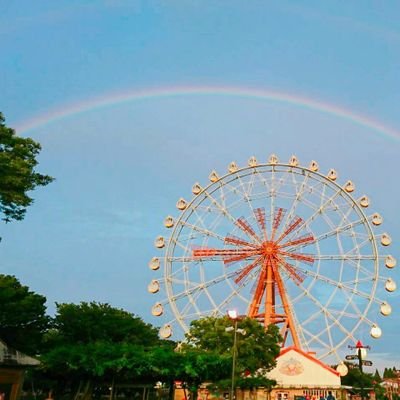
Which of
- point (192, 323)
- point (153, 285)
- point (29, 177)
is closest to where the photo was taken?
point (29, 177)

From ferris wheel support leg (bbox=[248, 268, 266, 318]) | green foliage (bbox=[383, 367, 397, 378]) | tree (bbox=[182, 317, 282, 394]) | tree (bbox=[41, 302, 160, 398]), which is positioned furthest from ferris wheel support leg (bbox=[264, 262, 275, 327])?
green foliage (bbox=[383, 367, 397, 378])

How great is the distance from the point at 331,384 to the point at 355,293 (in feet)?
25.0

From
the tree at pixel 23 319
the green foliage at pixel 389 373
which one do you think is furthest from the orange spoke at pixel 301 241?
the green foliage at pixel 389 373

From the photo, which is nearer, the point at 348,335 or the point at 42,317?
the point at 348,335

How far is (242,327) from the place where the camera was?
32.4 m

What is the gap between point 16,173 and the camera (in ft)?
75.3

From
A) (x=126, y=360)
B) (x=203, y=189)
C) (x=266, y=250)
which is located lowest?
(x=126, y=360)

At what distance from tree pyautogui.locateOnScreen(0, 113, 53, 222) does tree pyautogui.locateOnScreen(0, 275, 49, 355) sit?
13409 millimetres

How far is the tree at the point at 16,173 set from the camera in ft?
74.3

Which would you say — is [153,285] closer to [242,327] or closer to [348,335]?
[242,327]

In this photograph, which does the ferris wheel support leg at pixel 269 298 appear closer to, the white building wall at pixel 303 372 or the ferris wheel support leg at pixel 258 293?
the ferris wheel support leg at pixel 258 293

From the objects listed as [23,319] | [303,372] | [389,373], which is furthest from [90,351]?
[389,373]

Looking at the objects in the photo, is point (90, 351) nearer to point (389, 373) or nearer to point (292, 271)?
point (292, 271)

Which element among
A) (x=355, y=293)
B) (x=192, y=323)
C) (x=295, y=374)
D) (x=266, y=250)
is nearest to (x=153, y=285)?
(x=192, y=323)
